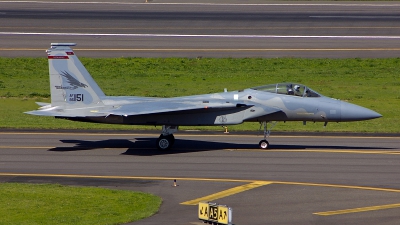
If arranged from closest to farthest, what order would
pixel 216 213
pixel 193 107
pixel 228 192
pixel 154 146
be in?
pixel 216 213 < pixel 228 192 < pixel 193 107 < pixel 154 146

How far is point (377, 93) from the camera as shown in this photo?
133ft

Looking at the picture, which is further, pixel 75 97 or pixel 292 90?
pixel 75 97

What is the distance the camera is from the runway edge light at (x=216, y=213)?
12.9m

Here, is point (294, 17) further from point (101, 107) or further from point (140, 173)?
point (140, 173)

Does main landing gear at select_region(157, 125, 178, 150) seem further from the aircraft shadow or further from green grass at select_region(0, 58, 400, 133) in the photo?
green grass at select_region(0, 58, 400, 133)

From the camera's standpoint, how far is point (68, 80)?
2638cm

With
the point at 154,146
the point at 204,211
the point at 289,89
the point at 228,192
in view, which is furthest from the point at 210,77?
the point at 204,211

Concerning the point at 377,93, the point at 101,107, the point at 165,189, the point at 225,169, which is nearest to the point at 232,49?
the point at 377,93

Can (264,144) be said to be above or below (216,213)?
above

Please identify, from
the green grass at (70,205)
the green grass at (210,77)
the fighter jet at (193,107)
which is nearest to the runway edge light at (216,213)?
the green grass at (70,205)

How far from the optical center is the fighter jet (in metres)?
25.9

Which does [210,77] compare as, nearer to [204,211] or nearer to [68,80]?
[68,80]

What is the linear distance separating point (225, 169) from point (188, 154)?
3.06 meters

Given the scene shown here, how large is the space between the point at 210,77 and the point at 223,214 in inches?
1218
